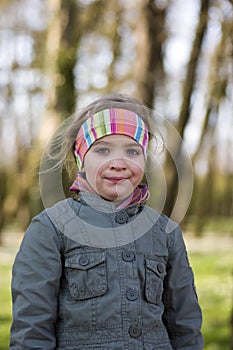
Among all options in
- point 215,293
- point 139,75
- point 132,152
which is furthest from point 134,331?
point 215,293

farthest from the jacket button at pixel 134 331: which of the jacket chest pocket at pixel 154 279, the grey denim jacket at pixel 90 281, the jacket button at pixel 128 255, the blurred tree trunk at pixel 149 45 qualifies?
the blurred tree trunk at pixel 149 45

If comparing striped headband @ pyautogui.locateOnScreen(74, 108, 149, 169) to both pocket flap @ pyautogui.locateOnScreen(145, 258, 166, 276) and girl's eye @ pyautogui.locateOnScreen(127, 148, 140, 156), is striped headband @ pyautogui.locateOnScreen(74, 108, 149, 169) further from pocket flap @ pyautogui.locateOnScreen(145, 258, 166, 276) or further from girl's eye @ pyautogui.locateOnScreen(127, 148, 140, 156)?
pocket flap @ pyautogui.locateOnScreen(145, 258, 166, 276)

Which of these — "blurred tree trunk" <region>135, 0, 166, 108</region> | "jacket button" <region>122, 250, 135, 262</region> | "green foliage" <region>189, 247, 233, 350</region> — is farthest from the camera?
"blurred tree trunk" <region>135, 0, 166, 108</region>

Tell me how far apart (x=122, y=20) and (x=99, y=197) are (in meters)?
8.59

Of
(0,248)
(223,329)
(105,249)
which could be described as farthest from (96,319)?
(0,248)

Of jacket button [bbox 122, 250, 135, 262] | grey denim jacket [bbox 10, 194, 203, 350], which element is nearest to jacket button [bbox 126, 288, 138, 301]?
grey denim jacket [bbox 10, 194, 203, 350]

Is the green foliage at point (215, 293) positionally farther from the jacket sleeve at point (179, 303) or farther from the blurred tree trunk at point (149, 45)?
the jacket sleeve at point (179, 303)

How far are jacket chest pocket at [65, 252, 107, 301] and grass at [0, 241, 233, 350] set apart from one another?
378cm

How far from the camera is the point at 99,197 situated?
8.29 ft

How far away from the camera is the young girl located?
7.68 feet

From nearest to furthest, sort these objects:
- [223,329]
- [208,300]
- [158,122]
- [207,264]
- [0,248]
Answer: [158,122], [223,329], [208,300], [207,264], [0,248]

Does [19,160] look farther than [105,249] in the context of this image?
Yes

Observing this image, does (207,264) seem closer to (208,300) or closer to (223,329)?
(208,300)

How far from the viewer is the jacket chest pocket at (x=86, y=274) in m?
2.36
